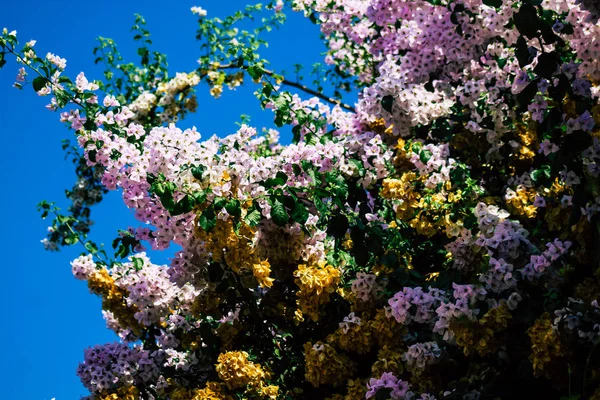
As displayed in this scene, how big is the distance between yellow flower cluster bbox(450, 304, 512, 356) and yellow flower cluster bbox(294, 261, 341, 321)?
0.84m

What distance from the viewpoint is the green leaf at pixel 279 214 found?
407 cm

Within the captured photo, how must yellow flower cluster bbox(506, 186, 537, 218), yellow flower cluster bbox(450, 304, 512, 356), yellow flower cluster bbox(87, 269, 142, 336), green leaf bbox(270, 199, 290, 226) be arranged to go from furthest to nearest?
yellow flower cluster bbox(87, 269, 142, 336), yellow flower cluster bbox(506, 186, 537, 218), green leaf bbox(270, 199, 290, 226), yellow flower cluster bbox(450, 304, 512, 356)

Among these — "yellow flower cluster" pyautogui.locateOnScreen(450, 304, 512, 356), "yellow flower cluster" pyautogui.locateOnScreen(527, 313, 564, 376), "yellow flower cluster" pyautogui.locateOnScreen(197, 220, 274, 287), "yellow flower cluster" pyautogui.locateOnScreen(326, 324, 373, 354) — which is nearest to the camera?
"yellow flower cluster" pyautogui.locateOnScreen(527, 313, 564, 376)

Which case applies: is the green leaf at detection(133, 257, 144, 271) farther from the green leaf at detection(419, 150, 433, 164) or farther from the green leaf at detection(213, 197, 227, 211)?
the green leaf at detection(419, 150, 433, 164)

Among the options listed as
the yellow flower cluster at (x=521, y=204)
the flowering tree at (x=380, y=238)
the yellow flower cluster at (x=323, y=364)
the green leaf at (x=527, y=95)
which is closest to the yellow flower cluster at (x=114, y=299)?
the flowering tree at (x=380, y=238)

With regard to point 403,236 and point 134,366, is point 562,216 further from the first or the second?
point 134,366

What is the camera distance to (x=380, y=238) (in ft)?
14.3

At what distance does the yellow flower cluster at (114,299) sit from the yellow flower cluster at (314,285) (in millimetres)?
1438

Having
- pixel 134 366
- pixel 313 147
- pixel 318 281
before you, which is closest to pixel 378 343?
pixel 318 281

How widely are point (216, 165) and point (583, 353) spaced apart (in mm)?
2060

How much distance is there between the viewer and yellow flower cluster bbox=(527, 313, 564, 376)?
370 centimetres

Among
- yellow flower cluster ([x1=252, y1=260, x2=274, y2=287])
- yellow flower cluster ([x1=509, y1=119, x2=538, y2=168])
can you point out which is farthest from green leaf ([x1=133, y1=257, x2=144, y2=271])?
yellow flower cluster ([x1=509, y1=119, x2=538, y2=168])

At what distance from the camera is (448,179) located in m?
4.80

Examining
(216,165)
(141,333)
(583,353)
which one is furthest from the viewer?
(141,333)
